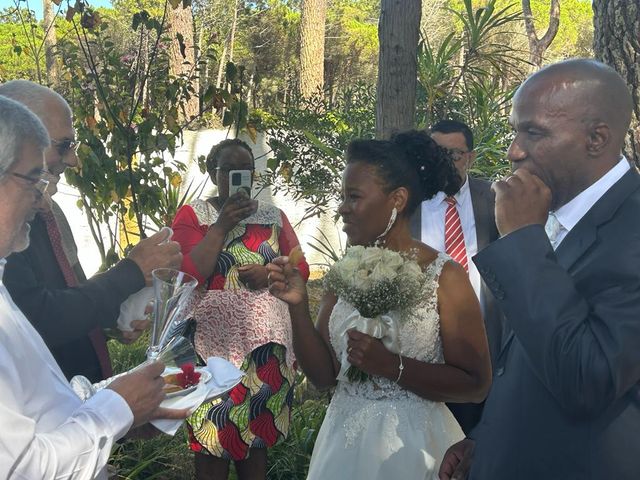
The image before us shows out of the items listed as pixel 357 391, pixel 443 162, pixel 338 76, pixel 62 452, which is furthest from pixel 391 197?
pixel 338 76

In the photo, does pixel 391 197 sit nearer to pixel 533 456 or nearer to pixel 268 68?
pixel 533 456

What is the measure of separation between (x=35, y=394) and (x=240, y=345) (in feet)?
9.05

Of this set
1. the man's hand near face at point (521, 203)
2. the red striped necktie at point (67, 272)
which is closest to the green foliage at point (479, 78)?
the red striped necktie at point (67, 272)

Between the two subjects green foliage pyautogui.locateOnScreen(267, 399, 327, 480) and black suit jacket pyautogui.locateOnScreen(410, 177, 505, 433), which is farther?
green foliage pyautogui.locateOnScreen(267, 399, 327, 480)

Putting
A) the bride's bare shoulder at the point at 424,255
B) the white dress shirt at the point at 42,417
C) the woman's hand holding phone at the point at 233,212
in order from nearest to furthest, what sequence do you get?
the white dress shirt at the point at 42,417 → the bride's bare shoulder at the point at 424,255 → the woman's hand holding phone at the point at 233,212

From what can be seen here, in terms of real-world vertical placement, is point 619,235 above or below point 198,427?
above

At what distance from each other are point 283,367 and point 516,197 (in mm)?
3030

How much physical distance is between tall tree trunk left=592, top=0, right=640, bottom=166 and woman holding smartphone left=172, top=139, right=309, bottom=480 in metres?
2.16

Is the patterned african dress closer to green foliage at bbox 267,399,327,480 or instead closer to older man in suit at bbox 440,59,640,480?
green foliage at bbox 267,399,327,480

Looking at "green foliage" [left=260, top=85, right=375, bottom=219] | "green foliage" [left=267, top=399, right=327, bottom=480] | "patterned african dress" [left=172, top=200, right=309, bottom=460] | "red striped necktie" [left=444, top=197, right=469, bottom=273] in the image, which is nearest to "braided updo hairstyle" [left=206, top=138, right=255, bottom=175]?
"patterned african dress" [left=172, top=200, right=309, bottom=460]

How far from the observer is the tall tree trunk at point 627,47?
4309 millimetres

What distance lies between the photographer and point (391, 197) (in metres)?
3.33

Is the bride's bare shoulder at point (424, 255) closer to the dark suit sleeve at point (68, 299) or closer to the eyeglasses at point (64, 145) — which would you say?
the dark suit sleeve at point (68, 299)

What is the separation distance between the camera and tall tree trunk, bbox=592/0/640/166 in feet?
14.1
